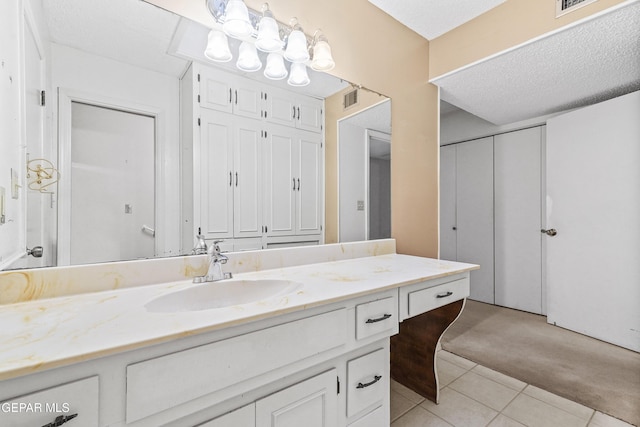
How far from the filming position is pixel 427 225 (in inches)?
84.6

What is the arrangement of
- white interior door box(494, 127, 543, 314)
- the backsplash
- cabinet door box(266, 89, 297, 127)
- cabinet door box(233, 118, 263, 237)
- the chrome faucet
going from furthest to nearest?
1. white interior door box(494, 127, 543, 314)
2. cabinet door box(266, 89, 297, 127)
3. cabinet door box(233, 118, 263, 237)
4. the chrome faucet
5. the backsplash

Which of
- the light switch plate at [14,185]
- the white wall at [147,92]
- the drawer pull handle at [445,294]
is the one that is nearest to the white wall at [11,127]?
the light switch plate at [14,185]

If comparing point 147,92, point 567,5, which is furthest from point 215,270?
point 567,5

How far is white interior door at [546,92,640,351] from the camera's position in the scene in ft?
6.99

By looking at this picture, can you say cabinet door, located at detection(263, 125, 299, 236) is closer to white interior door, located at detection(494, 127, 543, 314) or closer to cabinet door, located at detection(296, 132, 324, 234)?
cabinet door, located at detection(296, 132, 324, 234)

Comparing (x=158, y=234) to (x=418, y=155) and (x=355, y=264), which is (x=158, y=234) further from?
(x=418, y=155)

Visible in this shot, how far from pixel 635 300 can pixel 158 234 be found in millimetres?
3239

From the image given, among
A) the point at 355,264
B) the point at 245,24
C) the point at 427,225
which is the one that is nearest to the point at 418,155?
the point at 427,225

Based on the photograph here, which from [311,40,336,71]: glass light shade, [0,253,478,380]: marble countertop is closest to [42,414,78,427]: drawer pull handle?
[0,253,478,380]: marble countertop

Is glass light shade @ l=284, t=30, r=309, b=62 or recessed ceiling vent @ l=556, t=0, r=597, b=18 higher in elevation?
recessed ceiling vent @ l=556, t=0, r=597, b=18

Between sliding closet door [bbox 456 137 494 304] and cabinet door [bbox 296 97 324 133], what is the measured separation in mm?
2562

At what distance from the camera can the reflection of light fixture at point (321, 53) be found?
1.50 metres

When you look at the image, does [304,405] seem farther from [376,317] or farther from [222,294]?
[222,294]

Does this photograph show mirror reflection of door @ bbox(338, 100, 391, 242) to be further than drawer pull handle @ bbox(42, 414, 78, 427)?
Yes
